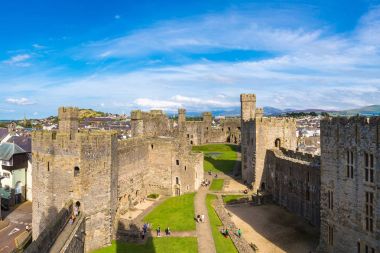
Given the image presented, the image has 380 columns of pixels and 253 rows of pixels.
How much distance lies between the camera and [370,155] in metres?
21.0

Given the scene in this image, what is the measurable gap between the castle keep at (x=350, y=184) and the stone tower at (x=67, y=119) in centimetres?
1884

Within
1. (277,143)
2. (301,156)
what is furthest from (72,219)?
(277,143)

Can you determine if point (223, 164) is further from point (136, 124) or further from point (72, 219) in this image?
point (72, 219)

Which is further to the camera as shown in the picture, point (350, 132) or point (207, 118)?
point (207, 118)

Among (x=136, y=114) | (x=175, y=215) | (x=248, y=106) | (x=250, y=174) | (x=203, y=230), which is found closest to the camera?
(x=203, y=230)

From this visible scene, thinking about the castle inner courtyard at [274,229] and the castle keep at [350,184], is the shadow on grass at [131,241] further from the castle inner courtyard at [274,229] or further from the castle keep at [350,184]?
the castle keep at [350,184]

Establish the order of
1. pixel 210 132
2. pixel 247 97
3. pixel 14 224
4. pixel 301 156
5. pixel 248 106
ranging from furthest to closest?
1. pixel 210 132
2. pixel 248 106
3. pixel 247 97
4. pixel 14 224
5. pixel 301 156

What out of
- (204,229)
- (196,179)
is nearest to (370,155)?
(204,229)

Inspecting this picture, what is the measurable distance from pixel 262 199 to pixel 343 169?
18.1 m

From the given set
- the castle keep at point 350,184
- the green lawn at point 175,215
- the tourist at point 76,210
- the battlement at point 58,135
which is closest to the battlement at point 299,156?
the castle keep at point 350,184

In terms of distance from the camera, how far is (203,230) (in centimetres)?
3047

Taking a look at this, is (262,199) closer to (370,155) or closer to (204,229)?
(204,229)

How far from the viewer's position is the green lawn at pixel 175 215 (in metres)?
31.5

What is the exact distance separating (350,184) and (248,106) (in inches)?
1214
